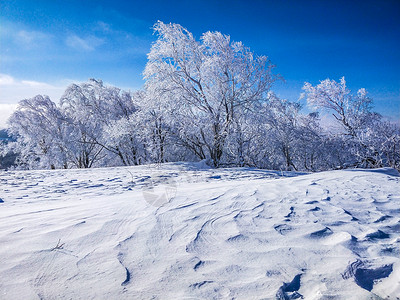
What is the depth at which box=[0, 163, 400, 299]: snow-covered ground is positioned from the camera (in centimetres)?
113

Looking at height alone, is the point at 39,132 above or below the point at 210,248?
above

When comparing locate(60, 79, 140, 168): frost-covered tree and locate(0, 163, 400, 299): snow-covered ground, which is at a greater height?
locate(60, 79, 140, 168): frost-covered tree

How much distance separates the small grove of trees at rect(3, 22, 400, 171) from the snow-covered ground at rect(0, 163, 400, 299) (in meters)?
5.87

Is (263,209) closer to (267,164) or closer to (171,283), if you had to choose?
(171,283)

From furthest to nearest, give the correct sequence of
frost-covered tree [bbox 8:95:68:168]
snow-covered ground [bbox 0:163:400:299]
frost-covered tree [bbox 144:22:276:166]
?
frost-covered tree [bbox 8:95:68:168] → frost-covered tree [bbox 144:22:276:166] → snow-covered ground [bbox 0:163:400:299]

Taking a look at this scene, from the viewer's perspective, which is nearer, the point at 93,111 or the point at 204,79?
the point at 204,79

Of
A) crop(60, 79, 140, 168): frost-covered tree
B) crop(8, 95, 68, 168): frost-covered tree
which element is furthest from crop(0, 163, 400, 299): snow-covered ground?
crop(8, 95, 68, 168): frost-covered tree

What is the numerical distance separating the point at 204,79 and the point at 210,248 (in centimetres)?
786

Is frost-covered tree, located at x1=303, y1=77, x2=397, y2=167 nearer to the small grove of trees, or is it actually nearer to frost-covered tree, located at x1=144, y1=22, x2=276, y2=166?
the small grove of trees

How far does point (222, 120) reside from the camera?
8.64 m

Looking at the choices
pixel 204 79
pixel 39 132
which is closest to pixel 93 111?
pixel 39 132

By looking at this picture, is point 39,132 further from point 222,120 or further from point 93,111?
point 222,120

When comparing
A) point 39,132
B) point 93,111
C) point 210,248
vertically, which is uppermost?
point 93,111

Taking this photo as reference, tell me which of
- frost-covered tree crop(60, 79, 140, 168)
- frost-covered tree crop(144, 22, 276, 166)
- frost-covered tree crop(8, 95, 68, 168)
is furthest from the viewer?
frost-covered tree crop(60, 79, 140, 168)
